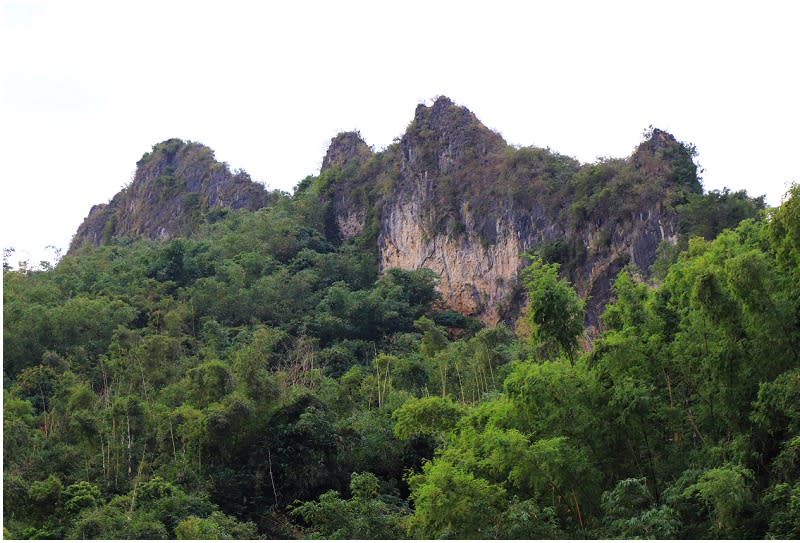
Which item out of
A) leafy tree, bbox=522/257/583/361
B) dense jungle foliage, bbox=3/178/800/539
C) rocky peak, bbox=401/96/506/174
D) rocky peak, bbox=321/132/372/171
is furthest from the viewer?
rocky peak, bbox=321/132/372/171

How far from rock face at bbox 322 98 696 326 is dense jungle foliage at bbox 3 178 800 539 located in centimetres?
117

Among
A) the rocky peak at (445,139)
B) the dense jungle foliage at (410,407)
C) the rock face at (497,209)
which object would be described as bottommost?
the dense jungle foliage at (410,407)

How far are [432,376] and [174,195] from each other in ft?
83.3

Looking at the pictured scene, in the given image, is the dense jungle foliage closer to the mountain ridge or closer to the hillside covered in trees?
the hillside covered in trees

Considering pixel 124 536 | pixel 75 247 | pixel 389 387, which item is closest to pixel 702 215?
pixel 389 387

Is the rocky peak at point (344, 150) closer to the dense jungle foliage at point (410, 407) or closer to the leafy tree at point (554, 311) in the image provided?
the dense jungle foliage at point (410, 407)

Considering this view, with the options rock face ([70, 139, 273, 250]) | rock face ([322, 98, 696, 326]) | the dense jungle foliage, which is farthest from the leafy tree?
rock face ([70, 139, 273, 250])

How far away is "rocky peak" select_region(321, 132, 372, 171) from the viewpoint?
122ft

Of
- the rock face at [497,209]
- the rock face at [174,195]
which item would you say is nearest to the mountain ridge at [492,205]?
the rock face at [497,209]

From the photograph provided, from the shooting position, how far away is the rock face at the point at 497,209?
23250mm

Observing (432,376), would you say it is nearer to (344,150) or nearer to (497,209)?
(497,209)

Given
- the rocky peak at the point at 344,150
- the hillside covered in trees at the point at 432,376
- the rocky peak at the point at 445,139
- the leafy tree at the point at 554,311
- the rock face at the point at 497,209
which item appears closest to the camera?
the hillside covered in trees at the point at 432,376

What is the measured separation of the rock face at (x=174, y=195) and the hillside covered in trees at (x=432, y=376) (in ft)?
25.0

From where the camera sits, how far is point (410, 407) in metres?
15.0
